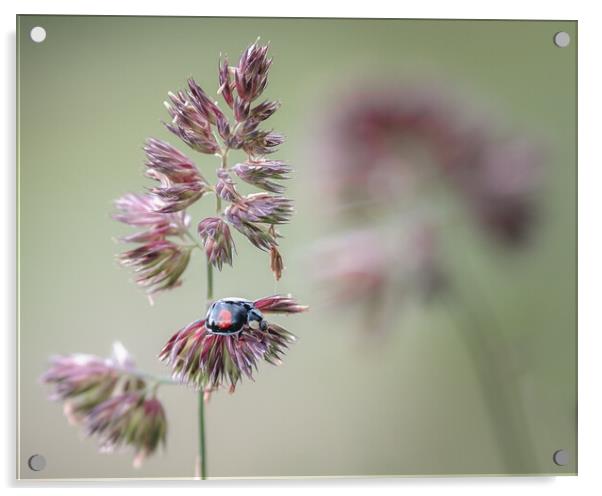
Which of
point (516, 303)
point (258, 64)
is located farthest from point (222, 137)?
point (516, 303)

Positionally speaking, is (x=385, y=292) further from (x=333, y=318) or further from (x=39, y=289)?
(x=39, y=289)

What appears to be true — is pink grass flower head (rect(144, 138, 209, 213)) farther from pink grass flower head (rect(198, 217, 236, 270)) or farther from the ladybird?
the ladybird

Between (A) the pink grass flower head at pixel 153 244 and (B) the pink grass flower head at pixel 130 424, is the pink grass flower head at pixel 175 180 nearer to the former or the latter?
(A) the pink grass flower head at pixel 153 244

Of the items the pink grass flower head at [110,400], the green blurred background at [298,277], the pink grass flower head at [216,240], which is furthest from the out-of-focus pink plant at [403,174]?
the pink grass flower head at [110,400]

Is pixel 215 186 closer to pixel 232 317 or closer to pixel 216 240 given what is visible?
pixel 216 240

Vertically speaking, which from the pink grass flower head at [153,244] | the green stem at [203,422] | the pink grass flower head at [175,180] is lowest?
the green stem at [203,422]

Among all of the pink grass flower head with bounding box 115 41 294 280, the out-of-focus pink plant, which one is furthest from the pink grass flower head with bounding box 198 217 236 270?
the out-of-focus pink plant
